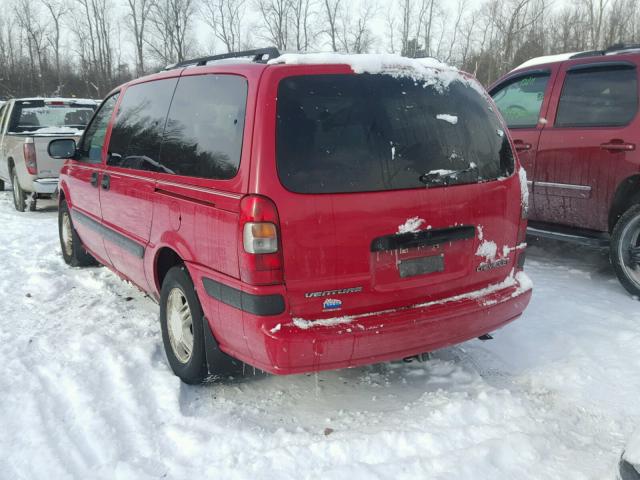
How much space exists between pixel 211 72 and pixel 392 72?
103 cm

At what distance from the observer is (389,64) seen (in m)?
2.84

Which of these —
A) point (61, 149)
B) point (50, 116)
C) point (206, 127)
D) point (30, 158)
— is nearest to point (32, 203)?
point (30, 158)

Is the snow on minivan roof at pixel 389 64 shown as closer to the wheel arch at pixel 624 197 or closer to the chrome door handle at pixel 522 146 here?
the wheel arch at pixel 624 197

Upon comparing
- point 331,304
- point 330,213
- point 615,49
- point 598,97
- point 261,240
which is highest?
point 615,49

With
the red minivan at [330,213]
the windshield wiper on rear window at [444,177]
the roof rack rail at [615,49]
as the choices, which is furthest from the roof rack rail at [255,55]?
the roof rack rail at [615,49]

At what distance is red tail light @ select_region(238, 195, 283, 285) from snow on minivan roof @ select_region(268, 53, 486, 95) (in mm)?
742

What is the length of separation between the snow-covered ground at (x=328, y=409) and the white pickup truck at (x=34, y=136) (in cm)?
511

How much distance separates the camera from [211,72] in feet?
10.2

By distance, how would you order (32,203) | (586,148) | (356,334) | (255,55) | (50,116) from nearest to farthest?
1. (356,334)
2. (255,55)
3. (586,148)
4. (32,203)
5. (50,116)

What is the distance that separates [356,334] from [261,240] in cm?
63

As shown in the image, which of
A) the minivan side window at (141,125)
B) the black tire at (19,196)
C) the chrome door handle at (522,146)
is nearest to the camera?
the minivan side window at (141,125)

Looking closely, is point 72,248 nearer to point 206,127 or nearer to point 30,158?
point 206,127

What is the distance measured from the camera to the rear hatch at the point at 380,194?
2520mm

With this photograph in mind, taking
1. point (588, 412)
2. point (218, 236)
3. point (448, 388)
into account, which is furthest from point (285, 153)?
point (588, 412)
